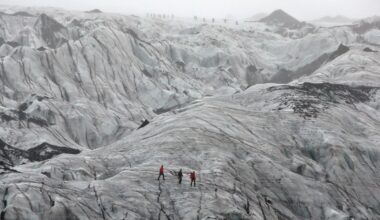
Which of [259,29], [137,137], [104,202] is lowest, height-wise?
[259,29]

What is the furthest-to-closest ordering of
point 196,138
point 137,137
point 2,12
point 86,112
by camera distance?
point 2,12 < point 86,112 < point 137,137 < point 196,138

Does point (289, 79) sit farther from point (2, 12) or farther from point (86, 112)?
point (2, 12)

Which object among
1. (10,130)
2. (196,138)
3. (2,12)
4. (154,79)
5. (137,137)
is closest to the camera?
(196,138)

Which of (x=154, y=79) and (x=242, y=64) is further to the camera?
(x=242, y=64)

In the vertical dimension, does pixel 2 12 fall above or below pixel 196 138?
below

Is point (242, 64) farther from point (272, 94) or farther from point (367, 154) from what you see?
point (367, 154)

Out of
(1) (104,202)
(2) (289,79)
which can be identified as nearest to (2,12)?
(2) (289,79)

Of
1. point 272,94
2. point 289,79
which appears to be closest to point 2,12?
point 289,79
